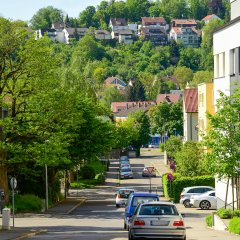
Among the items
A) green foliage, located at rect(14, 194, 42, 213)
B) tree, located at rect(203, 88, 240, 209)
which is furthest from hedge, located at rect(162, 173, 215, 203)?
tree, located at rect(203, 88, 240, 209)

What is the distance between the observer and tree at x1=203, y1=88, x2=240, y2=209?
114 ft

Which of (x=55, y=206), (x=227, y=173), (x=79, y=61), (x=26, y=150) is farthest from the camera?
(x=79, y=61)

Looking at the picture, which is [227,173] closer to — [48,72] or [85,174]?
[48,72]

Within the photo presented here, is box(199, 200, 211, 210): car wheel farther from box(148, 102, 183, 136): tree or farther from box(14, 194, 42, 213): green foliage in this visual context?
box(148, 102, 183, 136): tree

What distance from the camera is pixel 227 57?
41625 mm

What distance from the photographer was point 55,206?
202 feet

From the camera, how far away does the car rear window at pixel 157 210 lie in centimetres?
2872

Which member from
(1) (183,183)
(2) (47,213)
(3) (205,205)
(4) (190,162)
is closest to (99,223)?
(2) (47,213)

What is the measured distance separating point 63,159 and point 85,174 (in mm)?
43078

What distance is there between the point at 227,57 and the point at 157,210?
573 inches

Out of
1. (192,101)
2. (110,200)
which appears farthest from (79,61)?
(110,200)

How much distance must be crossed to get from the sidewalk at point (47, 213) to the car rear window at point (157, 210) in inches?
270

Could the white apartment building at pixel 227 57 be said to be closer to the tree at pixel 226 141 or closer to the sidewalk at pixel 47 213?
the tree at pixel 226 141

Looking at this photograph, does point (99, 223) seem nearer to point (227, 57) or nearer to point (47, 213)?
point (47, 213)
